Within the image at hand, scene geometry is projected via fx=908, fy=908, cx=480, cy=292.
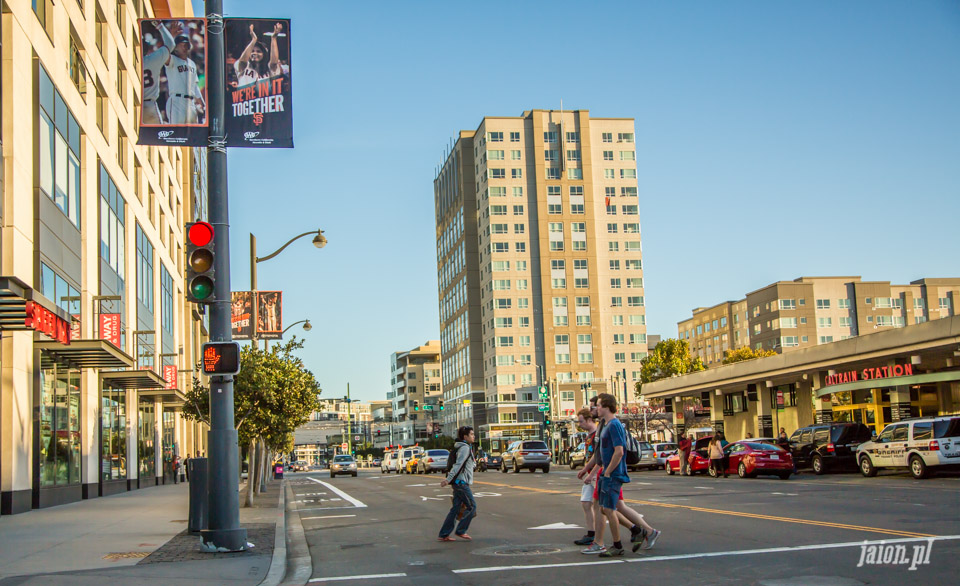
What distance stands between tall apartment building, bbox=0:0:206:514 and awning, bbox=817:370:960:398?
2883 cm

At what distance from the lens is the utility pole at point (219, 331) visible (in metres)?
12.2

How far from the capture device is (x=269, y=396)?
23375 millimetres

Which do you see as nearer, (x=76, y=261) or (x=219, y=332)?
(x=219, y=332)

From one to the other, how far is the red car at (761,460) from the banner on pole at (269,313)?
17093 mm

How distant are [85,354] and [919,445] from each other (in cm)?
2508

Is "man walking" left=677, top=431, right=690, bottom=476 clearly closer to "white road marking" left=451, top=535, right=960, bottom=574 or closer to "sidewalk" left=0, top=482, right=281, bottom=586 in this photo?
"sidewalk" left=0, top=482, right=281, bottom=586

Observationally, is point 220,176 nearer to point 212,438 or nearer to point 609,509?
point 212,438

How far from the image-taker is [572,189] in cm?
12325

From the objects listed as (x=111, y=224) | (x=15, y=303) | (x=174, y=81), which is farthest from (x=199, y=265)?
(x=111, y=224)

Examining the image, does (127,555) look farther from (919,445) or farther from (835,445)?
(835,445)

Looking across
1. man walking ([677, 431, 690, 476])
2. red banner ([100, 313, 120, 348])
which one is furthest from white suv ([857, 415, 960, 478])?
red banner ([100, 313, 120, 348])

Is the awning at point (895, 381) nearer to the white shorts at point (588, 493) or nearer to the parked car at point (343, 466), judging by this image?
the white shorts at point (588, 493)

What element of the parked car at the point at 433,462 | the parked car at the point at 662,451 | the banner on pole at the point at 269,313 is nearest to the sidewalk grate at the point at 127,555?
the banner on pole at the point at 269,313

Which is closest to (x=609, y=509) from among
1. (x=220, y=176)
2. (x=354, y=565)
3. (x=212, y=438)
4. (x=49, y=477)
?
(x=354, y=565)
